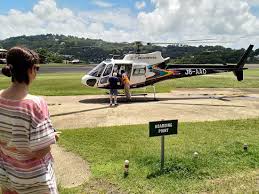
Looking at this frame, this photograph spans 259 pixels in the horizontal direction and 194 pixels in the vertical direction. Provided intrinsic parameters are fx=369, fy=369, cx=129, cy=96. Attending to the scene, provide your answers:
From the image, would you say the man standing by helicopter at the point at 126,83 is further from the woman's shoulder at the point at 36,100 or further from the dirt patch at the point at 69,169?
the woman's shoulder at the point at 36,100

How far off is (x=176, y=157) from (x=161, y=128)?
3.65 feet

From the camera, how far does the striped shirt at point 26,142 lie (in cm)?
299

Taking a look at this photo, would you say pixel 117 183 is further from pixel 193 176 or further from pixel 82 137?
pixel 82 137

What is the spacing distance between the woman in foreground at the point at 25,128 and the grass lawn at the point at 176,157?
3548mm

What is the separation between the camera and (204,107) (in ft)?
55.7

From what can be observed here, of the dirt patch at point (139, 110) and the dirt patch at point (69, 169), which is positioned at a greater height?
the dirt patch at point (69, 169)

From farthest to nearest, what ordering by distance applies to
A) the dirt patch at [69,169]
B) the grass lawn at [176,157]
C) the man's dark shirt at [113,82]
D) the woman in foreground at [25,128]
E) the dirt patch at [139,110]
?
the man's dark shirt at [113,82] < the dirt patch at [139,110] < the dirt patch at [69,169] < the grass lawn at [176,157] < the woman in foreground at [25,128]

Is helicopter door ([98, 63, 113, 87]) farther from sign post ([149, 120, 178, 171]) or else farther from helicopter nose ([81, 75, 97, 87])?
sign post ([149, 120, 178, 171])

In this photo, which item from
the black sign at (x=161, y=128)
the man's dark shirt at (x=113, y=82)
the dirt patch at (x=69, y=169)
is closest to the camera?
the dirt patch at (x=69, y=169)

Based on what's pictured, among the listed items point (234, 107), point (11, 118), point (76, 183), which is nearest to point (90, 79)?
point (234, 107)

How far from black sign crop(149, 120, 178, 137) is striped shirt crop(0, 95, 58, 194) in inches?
170

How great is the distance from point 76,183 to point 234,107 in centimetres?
1153

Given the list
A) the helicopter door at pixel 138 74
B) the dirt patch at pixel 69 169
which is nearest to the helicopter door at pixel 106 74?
the helicopter door at pixel 138 74

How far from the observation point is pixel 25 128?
3.00 metres
